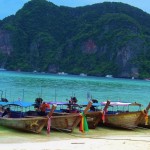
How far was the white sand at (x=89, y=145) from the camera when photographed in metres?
14.6

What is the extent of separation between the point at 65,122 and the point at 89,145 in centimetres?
360

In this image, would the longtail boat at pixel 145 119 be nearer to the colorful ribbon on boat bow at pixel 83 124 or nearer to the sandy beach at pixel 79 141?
the sandy beach at pixel 79 141

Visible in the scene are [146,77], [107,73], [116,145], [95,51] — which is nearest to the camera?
[116,145]

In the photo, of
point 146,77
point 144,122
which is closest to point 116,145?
point 144,122

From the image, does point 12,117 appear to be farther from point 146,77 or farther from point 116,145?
point 146,77

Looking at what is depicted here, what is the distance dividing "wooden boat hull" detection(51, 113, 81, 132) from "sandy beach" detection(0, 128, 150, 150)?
0.36 meters

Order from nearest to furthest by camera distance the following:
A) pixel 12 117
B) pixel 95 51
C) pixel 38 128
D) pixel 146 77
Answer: pixel 38 128 < pixel 12 117 < pixel 146 77 < pixel 95 51

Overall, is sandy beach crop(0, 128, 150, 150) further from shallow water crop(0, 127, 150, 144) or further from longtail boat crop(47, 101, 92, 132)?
longtail boat crop(47, 101, 92, 132)

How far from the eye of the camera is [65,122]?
18.7 meters

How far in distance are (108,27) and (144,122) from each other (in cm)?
17694

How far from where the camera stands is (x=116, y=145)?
15.3 m

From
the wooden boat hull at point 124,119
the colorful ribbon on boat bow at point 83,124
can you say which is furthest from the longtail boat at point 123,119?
the colorful ribbon on boat bow at point 83,124

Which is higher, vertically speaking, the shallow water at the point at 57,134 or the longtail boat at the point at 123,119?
the longtail boat at the point at 123,119

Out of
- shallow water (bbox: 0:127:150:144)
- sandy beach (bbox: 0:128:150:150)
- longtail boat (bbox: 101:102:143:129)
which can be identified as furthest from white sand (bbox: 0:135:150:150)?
longtail boat (bbox: 101:102:143:129)
